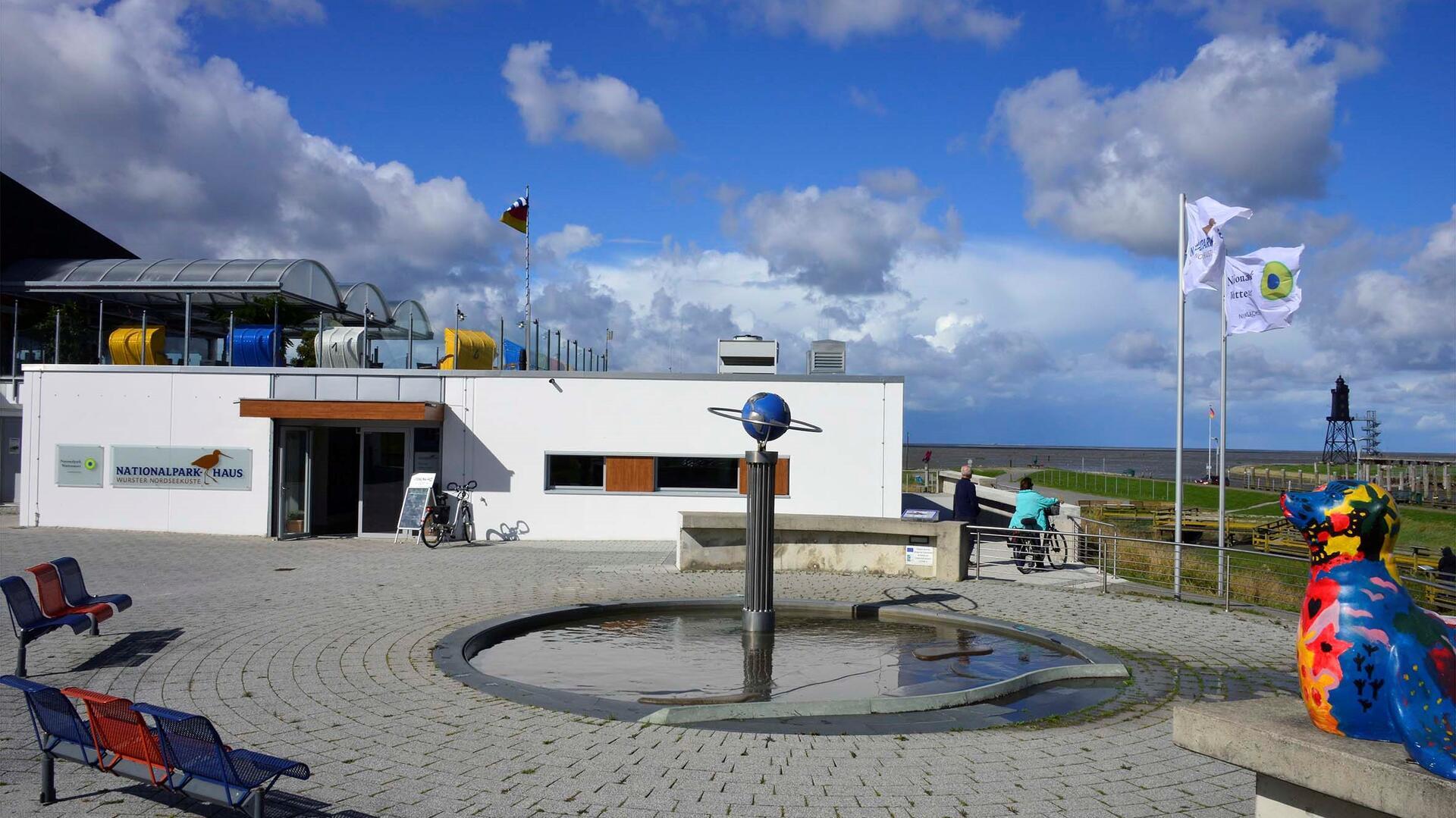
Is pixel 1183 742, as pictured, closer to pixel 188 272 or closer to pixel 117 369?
pixel 117 369

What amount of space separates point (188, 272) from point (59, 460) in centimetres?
637

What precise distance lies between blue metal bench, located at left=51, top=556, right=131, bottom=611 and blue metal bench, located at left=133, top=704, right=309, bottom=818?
222 inches

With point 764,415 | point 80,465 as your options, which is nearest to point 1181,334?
point 764,415

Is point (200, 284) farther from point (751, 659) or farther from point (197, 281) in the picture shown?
point (751, 659)

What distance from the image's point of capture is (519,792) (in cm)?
595

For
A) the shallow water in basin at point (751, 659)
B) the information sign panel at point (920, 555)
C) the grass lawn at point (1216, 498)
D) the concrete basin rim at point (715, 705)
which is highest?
the information sign panel at point (920, 555)

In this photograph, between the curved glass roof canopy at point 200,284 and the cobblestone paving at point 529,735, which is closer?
the cobblestone paving at point 529,735

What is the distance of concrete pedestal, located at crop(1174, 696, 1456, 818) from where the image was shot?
3.81 m

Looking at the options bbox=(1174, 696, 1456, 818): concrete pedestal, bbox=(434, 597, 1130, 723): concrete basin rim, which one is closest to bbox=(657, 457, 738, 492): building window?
bbox=(434, 597, 1130, 723): concrete basin rim

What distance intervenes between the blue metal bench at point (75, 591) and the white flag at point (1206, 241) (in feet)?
48.3

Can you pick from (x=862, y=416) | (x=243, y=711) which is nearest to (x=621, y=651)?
(x=243, y=711)

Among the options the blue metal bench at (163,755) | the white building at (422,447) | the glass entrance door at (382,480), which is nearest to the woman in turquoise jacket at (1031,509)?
the white building at (422,447)

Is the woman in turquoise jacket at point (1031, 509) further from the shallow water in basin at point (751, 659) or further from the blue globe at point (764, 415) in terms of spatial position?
the blue globe at point (764, 415)

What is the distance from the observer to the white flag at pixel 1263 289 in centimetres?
1462
